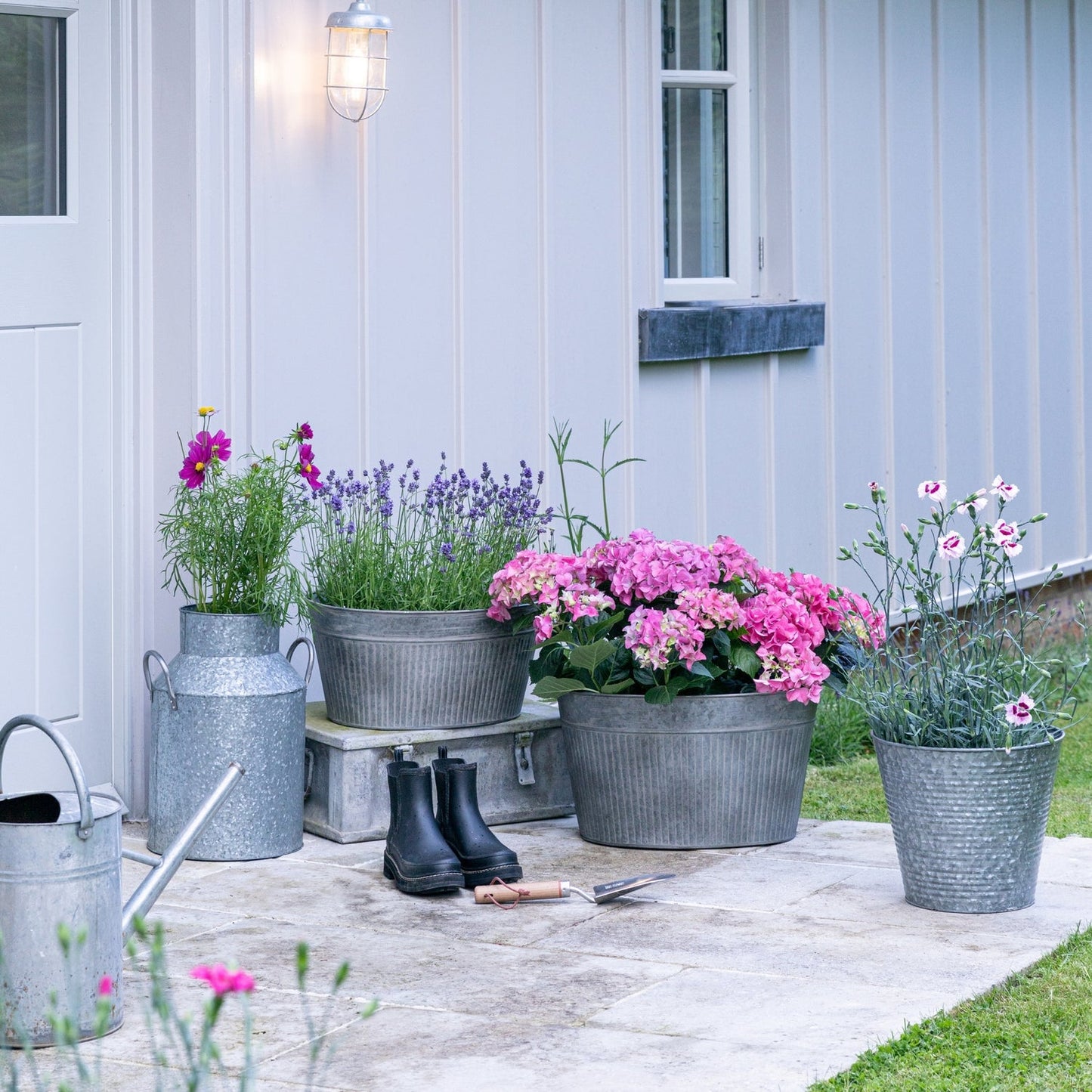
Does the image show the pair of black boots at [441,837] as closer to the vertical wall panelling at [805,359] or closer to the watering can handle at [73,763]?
the watering can handle at [73,763]

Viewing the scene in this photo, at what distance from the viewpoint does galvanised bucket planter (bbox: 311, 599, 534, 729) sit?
13.7 feet

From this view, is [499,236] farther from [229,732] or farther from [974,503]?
[974,503]

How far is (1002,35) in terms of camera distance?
708cm

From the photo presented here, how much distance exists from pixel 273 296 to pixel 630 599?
1.12 meters

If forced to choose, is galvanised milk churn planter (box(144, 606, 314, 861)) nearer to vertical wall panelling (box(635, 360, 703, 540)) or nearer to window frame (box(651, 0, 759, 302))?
vertical wall panelling (box(635, 360, 703, 540))

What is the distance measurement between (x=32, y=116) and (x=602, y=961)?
2.23 meters

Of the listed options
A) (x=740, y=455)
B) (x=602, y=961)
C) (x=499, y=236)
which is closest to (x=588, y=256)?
(x=499, y=236)

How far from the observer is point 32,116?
4.12m

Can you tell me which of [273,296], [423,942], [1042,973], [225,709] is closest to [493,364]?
[273,296]

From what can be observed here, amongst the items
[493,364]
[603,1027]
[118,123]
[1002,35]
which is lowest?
[603,1027]

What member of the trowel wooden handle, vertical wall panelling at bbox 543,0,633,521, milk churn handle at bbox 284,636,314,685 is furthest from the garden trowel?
vertical wall panelling at bbox 543,0,633,521

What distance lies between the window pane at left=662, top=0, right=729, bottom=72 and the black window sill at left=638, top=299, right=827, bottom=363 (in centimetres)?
72

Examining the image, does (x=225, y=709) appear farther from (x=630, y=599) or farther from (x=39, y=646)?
(x=630, y=599)

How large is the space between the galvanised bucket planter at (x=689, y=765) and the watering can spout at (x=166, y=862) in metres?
1.26
